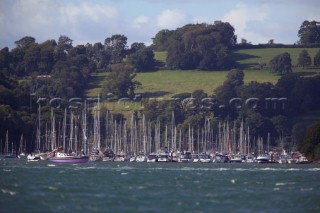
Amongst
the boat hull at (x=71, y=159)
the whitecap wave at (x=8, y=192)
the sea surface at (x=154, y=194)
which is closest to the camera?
the sea surface at (x=154, y=194)

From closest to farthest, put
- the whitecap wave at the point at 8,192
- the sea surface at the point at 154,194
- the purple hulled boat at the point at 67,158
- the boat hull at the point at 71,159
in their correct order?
the sea surface at the point at 154,194, the whitecap wave at the point at 8,192, the boat hull at the point at 71,159, the purple hulled boat at the point at 67,158

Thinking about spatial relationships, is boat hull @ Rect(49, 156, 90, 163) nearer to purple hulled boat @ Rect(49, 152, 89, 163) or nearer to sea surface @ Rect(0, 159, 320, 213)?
purple hulled boat @ Rect(49, 152, 89, 163)

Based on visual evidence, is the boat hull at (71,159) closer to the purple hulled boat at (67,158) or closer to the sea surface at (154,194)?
the purple hulled boat at (67,158)

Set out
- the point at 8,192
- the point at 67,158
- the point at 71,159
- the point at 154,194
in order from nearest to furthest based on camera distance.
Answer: the point at 8,192
the point at 154,194
the point at 67,158
the point at 71,159

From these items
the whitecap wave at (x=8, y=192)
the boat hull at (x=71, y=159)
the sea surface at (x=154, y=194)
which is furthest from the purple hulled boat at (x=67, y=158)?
the whitecap wave at (x=8, y=192)

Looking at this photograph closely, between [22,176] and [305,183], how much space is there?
88.9 feet

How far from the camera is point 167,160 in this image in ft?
591

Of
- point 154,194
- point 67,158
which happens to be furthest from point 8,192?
point 67,158

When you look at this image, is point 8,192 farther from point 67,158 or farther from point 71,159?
point 71,159

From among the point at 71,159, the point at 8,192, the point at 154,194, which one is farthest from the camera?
the point at 71,159

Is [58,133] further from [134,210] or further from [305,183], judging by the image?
[134,210]

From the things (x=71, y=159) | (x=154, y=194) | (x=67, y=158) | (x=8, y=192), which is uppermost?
(x=8, y=192)

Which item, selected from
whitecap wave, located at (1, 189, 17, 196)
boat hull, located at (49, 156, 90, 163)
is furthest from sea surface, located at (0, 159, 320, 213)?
boat hull, located at (49, 156, 90, 163)

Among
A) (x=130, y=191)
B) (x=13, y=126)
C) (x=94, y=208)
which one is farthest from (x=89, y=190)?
(x=13, y=126)
